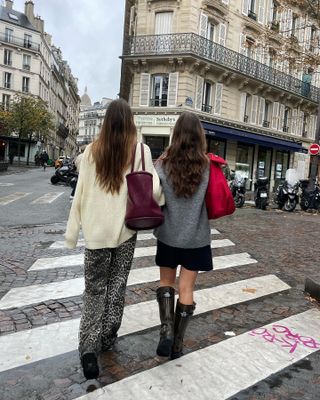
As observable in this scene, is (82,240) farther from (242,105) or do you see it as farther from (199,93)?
(242,105)

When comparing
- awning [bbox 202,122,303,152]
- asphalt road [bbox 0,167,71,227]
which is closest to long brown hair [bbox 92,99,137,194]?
asphalt road [bbox 0,167,71,227]

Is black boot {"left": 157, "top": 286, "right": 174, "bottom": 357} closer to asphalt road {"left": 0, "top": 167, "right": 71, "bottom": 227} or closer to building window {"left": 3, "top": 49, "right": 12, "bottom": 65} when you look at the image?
asphalt road {"left": 0, "top": 167, "right": 71, "bottom": 227}

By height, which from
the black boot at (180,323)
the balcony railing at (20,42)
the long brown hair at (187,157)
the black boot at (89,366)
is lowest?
the black boot at (89,366)

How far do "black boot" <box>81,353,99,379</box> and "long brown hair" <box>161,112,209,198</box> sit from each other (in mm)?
1215

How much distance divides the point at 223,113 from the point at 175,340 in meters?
23.0

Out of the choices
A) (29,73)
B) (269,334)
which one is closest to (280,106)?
(269,334)

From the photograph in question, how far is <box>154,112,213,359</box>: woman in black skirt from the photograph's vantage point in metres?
2.98

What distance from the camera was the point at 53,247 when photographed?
690 cm

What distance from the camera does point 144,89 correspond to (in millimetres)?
23438

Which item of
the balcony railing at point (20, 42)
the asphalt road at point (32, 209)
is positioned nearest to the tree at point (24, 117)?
the balcony railing at point (20, 42)

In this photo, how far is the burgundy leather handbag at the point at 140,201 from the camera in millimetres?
2797

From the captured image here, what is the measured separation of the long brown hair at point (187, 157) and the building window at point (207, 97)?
21.6 metres

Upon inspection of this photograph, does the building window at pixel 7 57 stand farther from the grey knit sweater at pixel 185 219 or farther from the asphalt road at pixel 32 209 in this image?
the grey knit sweater at pixel 185 219

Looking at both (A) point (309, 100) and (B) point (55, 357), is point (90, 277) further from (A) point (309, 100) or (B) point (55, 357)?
(A) point (309, 100)
